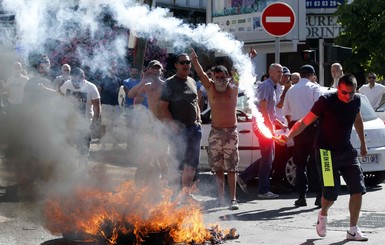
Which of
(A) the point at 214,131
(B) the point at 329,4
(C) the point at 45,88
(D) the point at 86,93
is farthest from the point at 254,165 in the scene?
(B) the point at 329,4

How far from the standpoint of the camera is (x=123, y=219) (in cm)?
778

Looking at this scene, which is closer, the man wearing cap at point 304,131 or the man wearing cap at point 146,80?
the man wearing cap at point 146,80

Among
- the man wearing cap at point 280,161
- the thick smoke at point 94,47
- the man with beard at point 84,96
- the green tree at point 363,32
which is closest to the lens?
the thick smoke at point 94,47

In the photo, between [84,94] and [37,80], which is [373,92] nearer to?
[84,94]

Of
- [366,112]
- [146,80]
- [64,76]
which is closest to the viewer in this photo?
[146,80]

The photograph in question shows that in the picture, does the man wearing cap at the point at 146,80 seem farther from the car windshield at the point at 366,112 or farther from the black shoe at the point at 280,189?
the car windshield at the point at 366,112

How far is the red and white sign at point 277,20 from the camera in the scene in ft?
47.2

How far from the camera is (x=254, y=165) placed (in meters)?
12.6

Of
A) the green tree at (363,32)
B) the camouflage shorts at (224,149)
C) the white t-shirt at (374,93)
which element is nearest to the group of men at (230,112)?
the camouflage shorts at (224,149)

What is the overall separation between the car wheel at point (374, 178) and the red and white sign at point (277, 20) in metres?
2.77

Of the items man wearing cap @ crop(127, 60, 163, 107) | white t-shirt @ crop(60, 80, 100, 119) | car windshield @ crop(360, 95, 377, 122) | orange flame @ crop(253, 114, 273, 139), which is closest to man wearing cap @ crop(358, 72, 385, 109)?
car windshield @ crop(360, 95, 377, 122)

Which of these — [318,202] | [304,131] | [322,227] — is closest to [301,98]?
[304,131]

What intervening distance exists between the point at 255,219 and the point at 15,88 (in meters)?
3.12

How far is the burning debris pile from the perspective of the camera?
7.72 metres
